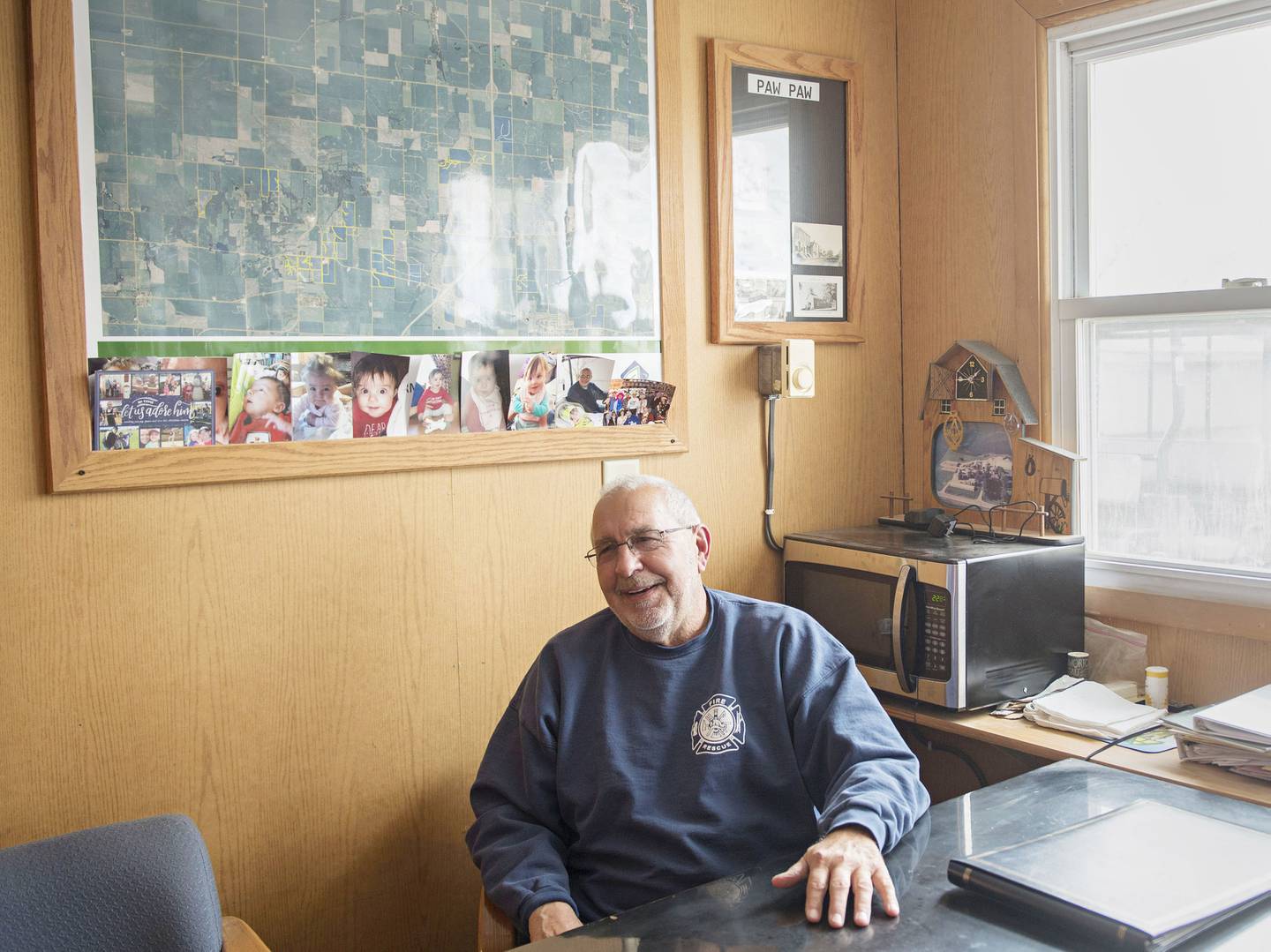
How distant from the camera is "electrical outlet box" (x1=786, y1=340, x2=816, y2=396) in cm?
272

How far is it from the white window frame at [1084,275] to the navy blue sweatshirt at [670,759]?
100 centimetres

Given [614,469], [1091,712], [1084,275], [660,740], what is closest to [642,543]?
[660,740]

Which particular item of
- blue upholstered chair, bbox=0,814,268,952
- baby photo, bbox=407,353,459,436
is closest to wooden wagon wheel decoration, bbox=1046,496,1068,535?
baby photo, bbox=407,353,459,436

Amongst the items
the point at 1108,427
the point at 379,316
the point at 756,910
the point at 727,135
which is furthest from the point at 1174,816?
the point at 727,135

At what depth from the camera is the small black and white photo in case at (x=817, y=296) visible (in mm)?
2865

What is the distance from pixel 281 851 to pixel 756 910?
1109 mm

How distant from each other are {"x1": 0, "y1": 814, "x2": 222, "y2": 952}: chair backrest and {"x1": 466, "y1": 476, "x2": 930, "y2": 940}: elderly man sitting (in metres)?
0.46

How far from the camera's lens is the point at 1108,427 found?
A: 2658 mm

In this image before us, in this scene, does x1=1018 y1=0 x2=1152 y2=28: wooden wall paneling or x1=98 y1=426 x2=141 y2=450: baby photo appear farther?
x1=1018 y1=0 x2=1152 y2=28: wooden wall paneling

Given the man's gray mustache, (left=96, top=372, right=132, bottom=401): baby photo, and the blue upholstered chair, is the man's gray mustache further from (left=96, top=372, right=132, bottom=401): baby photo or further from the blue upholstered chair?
(left=96, top=372, right=132, bottom=401): baby photo

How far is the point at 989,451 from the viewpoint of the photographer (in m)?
2.83

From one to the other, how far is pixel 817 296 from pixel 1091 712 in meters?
1.23

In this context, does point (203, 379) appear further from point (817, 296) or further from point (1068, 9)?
point (1068, 9)

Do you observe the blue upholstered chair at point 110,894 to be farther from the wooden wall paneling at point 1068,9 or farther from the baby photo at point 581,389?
the wooden wall paneling at point 1068,9
